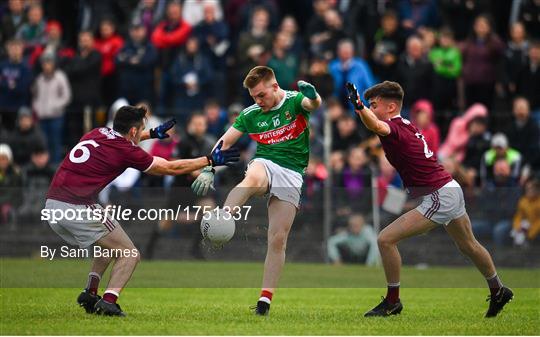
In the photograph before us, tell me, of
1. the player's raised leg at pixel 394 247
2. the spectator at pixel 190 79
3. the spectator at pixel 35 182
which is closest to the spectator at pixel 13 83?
the spectator at pixel 35 182

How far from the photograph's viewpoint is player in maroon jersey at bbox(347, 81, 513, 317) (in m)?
12.2

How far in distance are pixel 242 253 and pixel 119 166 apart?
8.92 meters

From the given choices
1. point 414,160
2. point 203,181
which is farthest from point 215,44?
point 414,160

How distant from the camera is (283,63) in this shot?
22.2 meters

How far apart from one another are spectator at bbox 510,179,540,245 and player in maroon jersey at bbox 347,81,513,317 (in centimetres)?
772

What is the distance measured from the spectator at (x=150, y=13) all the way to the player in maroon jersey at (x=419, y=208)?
12245mm

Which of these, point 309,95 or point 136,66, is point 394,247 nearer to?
point 309,95

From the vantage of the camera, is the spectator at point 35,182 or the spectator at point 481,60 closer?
the spectator at point 35,182

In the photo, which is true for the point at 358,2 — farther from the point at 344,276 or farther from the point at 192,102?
the point at 344,276

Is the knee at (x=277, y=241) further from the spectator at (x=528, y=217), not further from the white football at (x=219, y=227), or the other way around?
the spectator at (x=528, y=217)

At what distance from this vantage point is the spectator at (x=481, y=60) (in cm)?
2198

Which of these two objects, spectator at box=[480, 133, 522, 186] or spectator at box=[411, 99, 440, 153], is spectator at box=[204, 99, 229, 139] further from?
spectator at box=[480, 133, 522, 186]

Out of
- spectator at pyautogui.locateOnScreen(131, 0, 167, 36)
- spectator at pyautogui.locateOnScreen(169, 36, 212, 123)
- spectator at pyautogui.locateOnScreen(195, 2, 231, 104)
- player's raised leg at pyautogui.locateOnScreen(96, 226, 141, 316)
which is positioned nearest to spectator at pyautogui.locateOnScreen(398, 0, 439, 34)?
spectator at pyautogui.locateOnScreen(195, 2, 231, 104)

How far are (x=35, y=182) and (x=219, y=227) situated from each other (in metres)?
10.2
